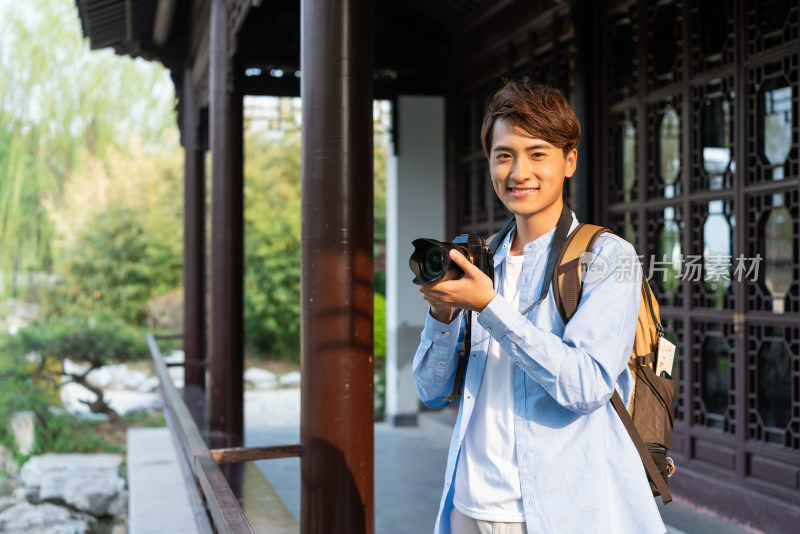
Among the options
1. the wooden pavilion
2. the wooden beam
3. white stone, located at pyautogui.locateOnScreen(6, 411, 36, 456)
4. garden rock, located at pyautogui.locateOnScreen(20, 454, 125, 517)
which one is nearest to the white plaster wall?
the wooden pavilion

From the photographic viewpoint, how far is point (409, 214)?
6844 mm

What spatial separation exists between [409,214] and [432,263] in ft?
18.4

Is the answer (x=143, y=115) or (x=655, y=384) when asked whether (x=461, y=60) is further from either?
(x=143, y=115)

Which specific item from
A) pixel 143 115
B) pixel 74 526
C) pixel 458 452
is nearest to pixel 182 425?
pixel 458 452

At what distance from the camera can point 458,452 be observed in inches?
55.6

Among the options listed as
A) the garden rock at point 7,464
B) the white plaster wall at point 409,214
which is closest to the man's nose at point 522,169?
the white plaster wall at point 409,214

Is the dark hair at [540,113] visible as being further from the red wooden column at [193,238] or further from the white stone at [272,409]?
the white stone at [272,409]

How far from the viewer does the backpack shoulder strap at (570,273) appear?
4.30ft

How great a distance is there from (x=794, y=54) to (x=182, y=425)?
108 inches

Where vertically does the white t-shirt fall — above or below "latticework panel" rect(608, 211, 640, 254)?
below

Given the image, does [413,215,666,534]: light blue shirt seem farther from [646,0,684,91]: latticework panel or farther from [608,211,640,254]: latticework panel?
[608,211,640,254]: latticework panel

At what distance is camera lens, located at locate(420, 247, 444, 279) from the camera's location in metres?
1.24

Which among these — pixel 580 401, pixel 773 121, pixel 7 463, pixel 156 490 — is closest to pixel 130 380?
pixel 7 463

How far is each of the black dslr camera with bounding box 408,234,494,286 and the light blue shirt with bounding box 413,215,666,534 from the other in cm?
8
